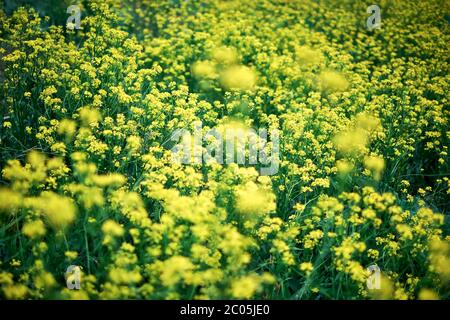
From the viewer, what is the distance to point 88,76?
14.5 ft

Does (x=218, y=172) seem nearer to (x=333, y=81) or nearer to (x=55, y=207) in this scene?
(x=55, y=207)

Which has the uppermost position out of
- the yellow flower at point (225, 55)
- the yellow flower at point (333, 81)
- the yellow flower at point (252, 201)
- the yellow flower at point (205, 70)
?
the yellow flower at point (225, 55)

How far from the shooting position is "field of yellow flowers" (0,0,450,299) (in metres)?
2.93

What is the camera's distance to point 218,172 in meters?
3.79

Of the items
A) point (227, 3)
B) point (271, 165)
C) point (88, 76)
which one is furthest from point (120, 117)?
point (227, 3)

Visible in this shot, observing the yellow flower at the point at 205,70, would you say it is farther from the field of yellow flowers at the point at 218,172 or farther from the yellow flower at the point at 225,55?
the yellow flower at the point at 225,55

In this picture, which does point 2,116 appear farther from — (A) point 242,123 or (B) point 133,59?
(A) point 242,123

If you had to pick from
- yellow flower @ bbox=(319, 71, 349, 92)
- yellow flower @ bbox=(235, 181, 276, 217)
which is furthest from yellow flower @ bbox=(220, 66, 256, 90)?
yellow flower @ bbox=(235, 181, 276, 217)

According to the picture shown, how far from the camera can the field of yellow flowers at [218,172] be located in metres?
2.93

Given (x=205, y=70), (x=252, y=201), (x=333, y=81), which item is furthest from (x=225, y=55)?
(x=252, y=201)

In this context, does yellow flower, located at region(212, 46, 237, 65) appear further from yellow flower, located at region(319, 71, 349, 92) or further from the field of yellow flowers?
yellow flower, located at region(319, 71, 349, 92)

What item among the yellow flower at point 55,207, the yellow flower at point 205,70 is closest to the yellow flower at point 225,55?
the yellow flower at point 205,70

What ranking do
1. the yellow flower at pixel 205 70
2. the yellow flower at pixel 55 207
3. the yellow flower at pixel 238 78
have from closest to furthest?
the yellow flower at pixel 55 207, the yellow flower at pixel 238 78, the yellow flower at pixel 205 70
